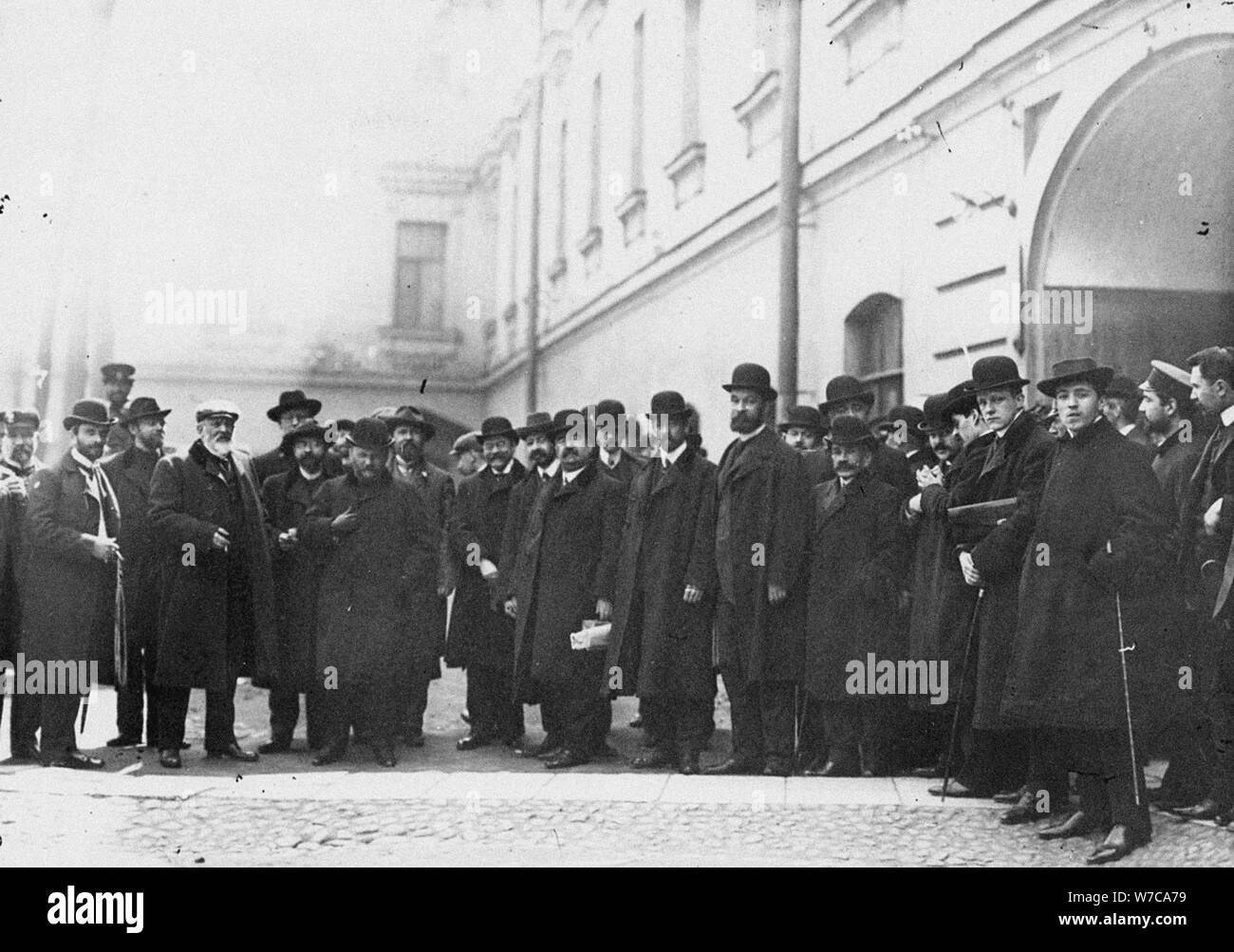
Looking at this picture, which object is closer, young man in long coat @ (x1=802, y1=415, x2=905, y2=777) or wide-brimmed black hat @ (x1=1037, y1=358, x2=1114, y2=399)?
wide-brimmed black hat @ (x1=1037, y1=358, x2=1114, y2=399)

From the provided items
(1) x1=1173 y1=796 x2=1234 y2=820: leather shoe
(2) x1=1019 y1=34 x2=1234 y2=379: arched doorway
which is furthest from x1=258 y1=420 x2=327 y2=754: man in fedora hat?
(1) x1=1173 y1=796 x2=1234 y2=820: leather shoe

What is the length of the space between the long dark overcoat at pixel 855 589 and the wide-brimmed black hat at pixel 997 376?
3.41 feet

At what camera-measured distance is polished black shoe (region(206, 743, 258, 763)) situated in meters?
7.33

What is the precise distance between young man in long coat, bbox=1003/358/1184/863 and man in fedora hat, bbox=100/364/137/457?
6.18 meters

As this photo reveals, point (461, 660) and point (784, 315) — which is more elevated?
Answer: point (784, 315)

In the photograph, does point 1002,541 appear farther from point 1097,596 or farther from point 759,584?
point 759,584

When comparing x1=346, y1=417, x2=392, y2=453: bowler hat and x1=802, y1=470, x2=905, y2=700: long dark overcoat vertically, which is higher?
x1=346, y1=417, x2=392, y2=453: bowler hat

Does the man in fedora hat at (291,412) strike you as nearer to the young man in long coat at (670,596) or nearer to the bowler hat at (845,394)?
the young man in long coat at (670,596)

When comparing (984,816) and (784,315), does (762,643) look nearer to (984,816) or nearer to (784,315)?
(984,816)

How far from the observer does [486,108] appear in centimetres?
1538

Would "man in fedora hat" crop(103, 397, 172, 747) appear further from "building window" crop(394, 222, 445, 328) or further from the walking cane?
"building window" crop(394, 222, 445, 328)

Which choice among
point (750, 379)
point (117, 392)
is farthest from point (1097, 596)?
point (117, 392)
